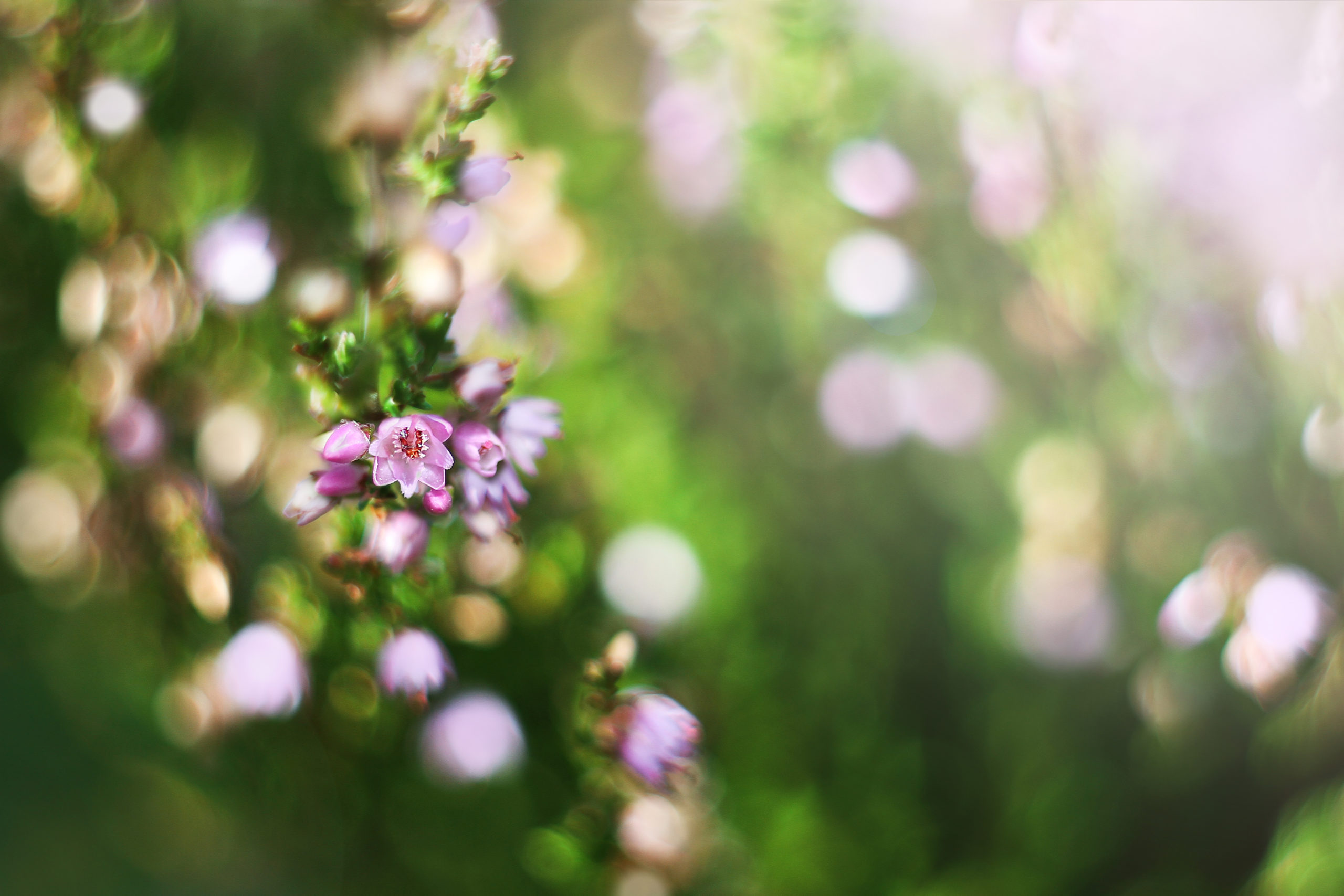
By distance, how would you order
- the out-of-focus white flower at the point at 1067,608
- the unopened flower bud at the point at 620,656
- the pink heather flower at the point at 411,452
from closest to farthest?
the pink heather flower at the point at 411,452
the unopened flower bud at the point at 620,656
the out-of-focus white flower at the point at 1067,608

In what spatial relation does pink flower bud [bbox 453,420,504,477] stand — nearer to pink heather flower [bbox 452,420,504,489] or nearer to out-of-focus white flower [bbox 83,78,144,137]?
pink heather flower [bbox 452,420,504,489]

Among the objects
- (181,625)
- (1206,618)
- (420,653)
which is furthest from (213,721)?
(1206,618)

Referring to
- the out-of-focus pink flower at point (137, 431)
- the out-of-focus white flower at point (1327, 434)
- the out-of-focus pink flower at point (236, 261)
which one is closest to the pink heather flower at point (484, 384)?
the out-of-focus pink flower at point (236, 261)

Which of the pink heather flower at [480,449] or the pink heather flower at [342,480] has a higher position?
the pink heather flower at [480,449]

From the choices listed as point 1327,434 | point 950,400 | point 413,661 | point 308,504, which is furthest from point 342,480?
point 1327,434

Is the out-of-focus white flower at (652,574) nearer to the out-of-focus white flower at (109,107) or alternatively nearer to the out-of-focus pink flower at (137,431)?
the out-of-focus pink flower at (137,431)

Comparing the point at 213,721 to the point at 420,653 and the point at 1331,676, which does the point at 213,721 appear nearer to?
the point at 420,653
